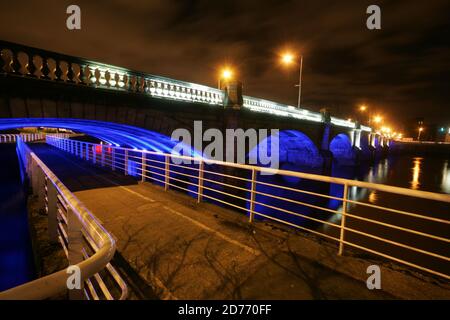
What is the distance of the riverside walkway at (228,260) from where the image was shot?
2.79 m

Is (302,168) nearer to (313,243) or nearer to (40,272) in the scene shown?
(313,243)

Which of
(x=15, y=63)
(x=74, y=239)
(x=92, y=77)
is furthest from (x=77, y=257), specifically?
(x=92, y=77)

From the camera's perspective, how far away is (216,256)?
11.7 ft

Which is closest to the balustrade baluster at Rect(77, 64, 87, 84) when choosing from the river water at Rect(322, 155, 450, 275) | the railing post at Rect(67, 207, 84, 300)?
the railing post at Rect(67, 207, 84, 300)

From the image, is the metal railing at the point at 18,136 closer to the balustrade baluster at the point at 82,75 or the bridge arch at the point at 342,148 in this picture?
the balustrade baluster at the point at 82,75

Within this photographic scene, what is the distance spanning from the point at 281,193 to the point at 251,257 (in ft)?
62.9

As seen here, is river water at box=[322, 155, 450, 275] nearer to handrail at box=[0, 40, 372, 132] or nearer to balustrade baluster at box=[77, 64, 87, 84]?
handrail at box=[0, 40, 372, 132]

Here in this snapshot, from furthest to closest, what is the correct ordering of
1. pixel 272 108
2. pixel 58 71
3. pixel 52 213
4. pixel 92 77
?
1. pixel 272 108
2. pixel 92 77
3. pixel 58 71
4. pixel 52 213

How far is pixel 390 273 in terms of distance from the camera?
3176 mm

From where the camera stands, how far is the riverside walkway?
9.17 feet

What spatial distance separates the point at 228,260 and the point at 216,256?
0.20 metres

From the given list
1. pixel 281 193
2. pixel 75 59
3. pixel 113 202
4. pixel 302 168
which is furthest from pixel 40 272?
pixel 302 168

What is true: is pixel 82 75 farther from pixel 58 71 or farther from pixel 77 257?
pixel 77 257

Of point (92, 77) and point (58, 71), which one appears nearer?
point (58, 71)
